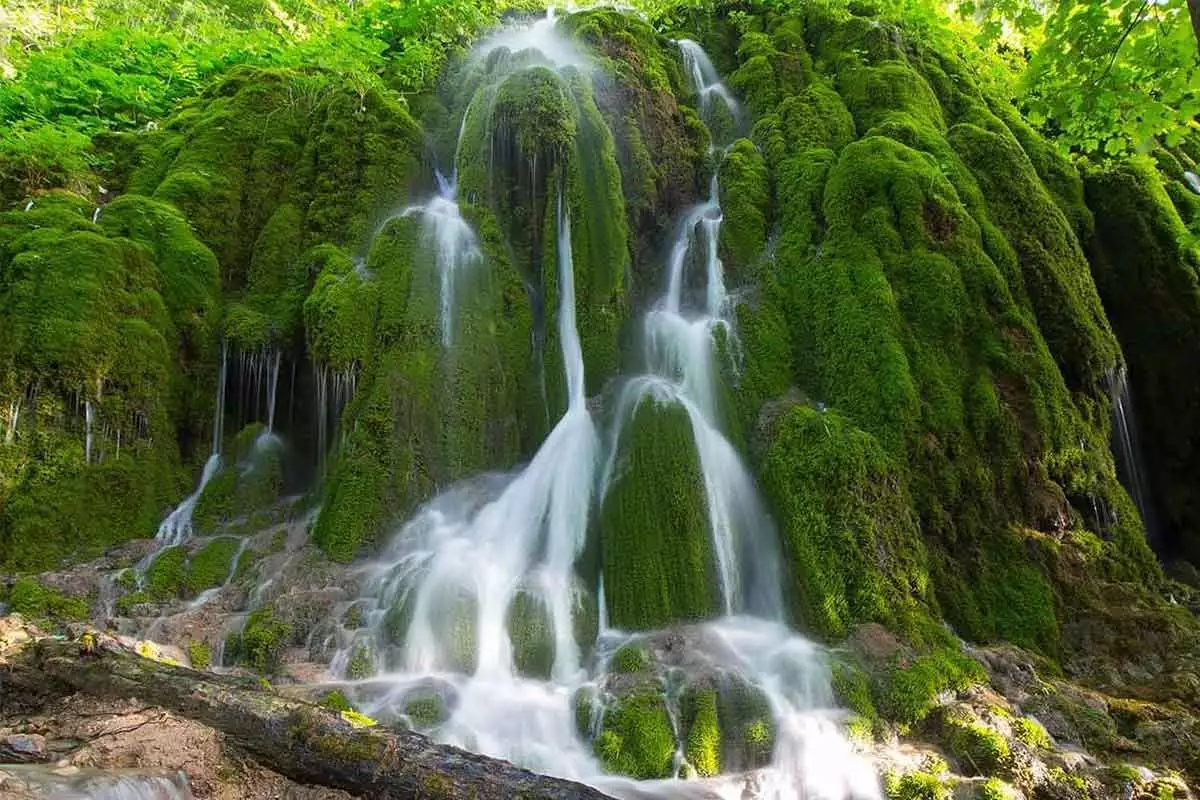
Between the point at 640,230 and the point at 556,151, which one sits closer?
the point at 556,151

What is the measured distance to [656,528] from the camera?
888 cm

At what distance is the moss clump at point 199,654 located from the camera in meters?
7.24

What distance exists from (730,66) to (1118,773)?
1750 cm

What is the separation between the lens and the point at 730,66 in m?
18.9

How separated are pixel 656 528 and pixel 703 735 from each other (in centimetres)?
279

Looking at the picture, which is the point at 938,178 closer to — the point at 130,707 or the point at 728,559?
the point at 728,559

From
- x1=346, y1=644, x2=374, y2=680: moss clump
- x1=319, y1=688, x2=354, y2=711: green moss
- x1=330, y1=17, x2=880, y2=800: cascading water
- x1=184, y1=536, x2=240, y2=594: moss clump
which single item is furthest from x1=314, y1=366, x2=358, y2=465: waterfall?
x1=319, y1=688, x2=354, y2=711: green moss

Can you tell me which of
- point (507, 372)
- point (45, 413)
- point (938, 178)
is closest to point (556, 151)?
point (507, 372)

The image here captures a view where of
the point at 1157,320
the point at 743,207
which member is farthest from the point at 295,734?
the point at 1157,320

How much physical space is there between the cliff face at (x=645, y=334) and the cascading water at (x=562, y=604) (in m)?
0.27

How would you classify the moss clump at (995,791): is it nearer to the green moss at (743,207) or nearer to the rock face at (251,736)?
the rock face at (251,736)

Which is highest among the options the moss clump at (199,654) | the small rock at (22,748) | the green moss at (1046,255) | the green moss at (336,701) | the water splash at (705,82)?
the water splash at (705,82)

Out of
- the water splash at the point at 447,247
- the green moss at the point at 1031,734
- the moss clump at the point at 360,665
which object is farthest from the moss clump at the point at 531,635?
the water splash at the point at 447,247

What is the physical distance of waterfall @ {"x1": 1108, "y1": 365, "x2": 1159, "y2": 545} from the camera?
11.7 m
